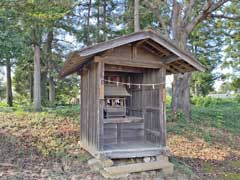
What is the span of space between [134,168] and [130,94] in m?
2.47

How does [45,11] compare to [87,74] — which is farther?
[45,11]

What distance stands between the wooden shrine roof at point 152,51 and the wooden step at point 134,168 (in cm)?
242

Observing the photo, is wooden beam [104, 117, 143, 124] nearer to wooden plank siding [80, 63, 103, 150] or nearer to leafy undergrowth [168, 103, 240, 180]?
wooden plank siding [80, 63, 103, 150]

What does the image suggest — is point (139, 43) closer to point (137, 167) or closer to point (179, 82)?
point (137, 167)

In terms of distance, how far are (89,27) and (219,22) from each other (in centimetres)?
738

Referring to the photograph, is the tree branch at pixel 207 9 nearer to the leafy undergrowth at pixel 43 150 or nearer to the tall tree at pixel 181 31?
the tall tree at pixel 181 31

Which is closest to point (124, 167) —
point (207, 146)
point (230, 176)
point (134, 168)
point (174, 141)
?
point (134, 168)

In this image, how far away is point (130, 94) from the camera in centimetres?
729

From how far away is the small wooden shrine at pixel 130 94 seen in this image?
551 centimetres

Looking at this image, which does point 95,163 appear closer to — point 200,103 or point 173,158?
point 173,158

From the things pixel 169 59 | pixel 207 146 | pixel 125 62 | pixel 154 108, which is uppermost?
pixel 169 59

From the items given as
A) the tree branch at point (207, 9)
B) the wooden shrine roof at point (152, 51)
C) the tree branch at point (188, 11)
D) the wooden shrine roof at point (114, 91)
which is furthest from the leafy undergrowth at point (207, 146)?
the tree branch at point (188, 11)

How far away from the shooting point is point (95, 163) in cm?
560

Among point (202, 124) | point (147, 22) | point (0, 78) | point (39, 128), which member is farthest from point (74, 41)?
point (0, 78)
